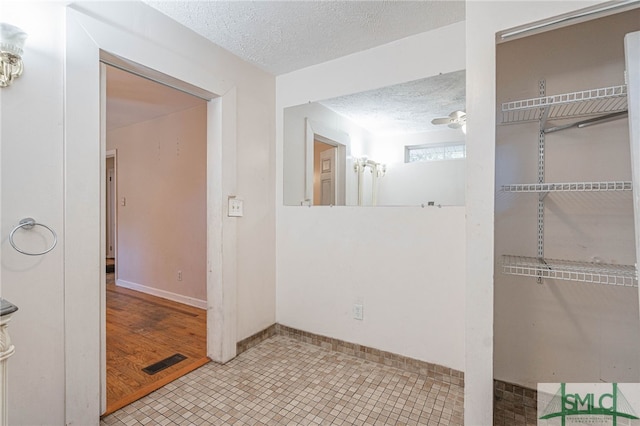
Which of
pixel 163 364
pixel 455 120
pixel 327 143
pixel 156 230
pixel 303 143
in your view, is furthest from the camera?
pixel 156 230

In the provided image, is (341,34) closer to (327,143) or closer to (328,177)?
(327,143)

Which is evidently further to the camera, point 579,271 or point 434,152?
point 434,152

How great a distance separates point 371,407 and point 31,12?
8.18 feet

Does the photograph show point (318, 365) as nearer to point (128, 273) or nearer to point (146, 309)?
point (146, 309)

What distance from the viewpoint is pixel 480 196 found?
1.34m

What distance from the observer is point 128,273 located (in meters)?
4.20

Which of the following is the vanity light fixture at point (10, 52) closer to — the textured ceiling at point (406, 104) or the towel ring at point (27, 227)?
the towel ring at point (27, 227)

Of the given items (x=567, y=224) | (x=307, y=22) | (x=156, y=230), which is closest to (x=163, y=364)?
(x=156, y=230)

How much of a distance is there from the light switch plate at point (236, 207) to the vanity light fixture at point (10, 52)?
1233 mm

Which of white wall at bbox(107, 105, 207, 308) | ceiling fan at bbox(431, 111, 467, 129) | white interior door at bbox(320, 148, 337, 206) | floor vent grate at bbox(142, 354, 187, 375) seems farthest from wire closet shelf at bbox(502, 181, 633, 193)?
white wall at bbox(107, 105, 207, 308)

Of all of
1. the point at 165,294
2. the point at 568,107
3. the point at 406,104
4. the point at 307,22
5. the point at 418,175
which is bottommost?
the point at 165,294

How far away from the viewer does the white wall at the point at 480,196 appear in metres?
1.31

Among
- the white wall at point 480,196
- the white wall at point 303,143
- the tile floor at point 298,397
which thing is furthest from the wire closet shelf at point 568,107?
the tile floor at point 298,397

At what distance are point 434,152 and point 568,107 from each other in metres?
0.70
